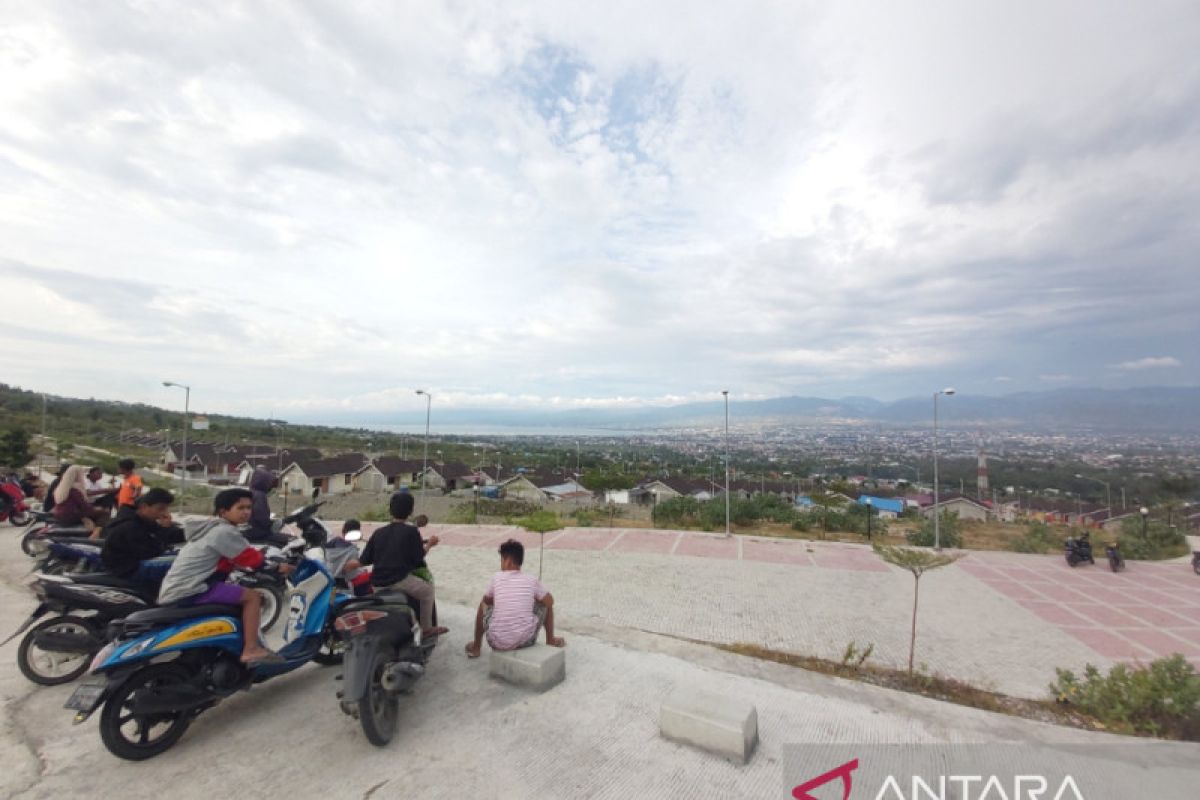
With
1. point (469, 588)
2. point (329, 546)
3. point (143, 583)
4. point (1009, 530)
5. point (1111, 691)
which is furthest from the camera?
point (1009, 530)

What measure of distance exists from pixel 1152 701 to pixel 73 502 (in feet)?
39.3

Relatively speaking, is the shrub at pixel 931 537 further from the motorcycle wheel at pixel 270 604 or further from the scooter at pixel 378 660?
the motorcycle wheel at pixel 270 604

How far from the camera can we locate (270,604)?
12.9 feet

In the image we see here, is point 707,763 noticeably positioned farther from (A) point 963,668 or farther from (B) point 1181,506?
(B) point 1181,506

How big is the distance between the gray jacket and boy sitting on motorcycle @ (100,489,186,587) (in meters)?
0.66

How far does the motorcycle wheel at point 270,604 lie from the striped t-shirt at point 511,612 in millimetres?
1528

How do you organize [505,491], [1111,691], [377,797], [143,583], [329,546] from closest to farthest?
[377,797]
[143,583]
[329,546]
[1111,691]
[505,491]

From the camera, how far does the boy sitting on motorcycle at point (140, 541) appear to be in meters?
3.74

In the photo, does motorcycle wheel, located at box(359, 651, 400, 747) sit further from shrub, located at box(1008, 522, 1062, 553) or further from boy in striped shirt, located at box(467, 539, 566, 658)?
shrub, located at box(1008, 522, 1062, 553)

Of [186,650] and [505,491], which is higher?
[186,650]

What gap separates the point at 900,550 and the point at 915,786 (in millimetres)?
3531

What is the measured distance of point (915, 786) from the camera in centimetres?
302

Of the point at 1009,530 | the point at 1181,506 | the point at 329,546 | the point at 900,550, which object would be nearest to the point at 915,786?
the point at 900,550

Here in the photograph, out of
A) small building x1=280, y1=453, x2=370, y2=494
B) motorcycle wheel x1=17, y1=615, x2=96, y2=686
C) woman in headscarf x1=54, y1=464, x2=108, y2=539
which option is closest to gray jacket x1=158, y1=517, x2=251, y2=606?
motorcycle wheel x1=17, y1=615, x2=96, y2=686
